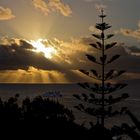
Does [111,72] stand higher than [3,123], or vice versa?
[111,72]

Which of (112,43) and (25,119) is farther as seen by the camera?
(112,43)

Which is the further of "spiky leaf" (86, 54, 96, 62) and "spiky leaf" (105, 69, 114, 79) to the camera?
"spiky leaf" (86, 54, 96, 62)

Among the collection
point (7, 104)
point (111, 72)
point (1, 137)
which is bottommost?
point (1, 137)

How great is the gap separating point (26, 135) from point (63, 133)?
6.86ft

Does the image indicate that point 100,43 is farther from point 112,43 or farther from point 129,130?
point 129,130

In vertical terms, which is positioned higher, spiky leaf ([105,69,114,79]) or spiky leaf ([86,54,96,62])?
spiky leaf ([86,54,96,62])

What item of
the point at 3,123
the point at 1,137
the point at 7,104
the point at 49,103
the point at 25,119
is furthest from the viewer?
the point at 49,103

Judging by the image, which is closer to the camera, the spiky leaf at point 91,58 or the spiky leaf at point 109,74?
the spiky leaf at point 109,74

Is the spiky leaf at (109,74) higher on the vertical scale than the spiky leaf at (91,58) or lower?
lower

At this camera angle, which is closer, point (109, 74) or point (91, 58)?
point (109, 74)

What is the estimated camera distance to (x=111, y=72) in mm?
25656

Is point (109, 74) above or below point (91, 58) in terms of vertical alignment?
below

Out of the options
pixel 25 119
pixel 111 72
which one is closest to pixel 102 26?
pixel 111 72

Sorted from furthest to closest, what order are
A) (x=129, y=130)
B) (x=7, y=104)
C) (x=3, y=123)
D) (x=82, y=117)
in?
1. (x=82, y=117)
2. (x=7, y=104)
3. (x=3, y=123)
4. (x=129, y=130)
